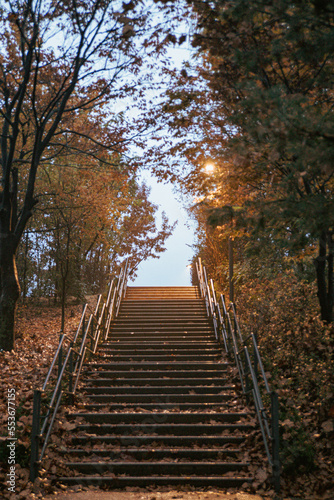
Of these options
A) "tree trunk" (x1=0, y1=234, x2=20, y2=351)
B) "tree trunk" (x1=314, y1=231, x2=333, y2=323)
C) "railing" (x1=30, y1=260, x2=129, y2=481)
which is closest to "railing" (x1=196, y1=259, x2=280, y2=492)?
"tree trunk" (x1=314, y1=231, x2=333, y2=323)

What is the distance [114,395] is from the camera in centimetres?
772

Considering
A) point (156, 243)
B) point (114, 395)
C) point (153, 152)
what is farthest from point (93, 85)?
point (156, 243)

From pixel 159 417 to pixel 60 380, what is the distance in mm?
1670

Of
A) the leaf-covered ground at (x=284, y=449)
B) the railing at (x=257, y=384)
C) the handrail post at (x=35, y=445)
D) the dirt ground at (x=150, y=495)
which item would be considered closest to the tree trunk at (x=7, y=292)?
the leaf-covered ground at (x=284, y=449)

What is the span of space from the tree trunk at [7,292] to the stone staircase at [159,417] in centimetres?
246

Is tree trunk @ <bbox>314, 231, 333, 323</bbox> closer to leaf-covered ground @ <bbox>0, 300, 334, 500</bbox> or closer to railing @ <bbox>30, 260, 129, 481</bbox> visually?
leaf-covered ground @ <bbox>0, 300, 334, 500</bbox>

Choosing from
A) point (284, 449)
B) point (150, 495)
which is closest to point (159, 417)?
point (150, 495)

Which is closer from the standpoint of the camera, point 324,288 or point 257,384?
point 257,384

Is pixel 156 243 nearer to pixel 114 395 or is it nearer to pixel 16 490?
pixel 114 395

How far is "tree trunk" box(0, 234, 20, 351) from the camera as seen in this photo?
10656 millimetres

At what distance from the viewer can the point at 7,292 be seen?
10.8 m

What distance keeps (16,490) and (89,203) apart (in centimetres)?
1245

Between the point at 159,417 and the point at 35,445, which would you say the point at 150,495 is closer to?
the point at 35,445

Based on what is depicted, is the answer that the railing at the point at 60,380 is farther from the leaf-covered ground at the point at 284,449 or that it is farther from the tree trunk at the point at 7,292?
the tree trunk at the point at 7,292
